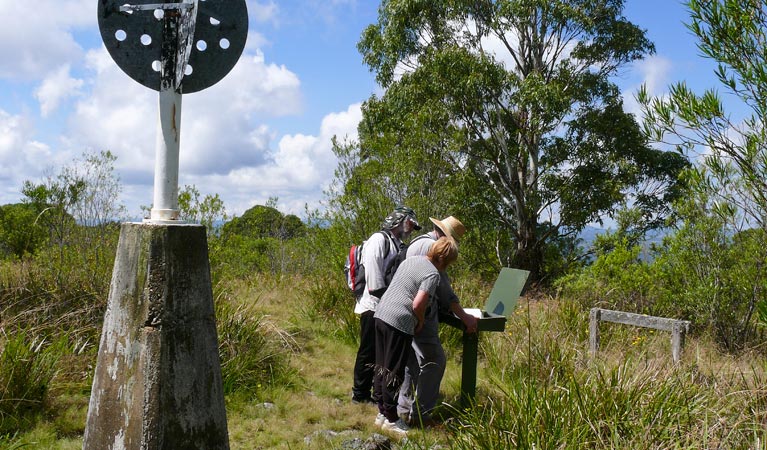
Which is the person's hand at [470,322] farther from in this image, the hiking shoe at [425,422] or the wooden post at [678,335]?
the wooden post at [678,335]

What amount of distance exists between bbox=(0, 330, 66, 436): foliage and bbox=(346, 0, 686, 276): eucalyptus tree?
1143 cm

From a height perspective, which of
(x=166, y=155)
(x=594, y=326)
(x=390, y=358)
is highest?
(x=166, y=155)

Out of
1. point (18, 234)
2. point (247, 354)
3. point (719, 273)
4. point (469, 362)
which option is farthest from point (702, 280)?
point (18, 234)

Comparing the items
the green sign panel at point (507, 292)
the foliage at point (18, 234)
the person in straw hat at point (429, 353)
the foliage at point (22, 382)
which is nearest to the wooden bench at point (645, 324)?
the green sign panel at point (507, 292)

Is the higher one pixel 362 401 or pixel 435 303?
pixel 435 303

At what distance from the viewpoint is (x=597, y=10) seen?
16078mm

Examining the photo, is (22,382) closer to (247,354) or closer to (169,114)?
(247,354)

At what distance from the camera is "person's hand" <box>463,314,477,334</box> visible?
4586 mm

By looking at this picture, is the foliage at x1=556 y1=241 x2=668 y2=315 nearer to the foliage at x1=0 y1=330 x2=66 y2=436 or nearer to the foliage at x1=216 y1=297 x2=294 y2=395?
the foliage at x1=216 y1=297 x2=294 y2=395

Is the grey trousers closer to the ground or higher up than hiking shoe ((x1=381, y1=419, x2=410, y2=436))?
higher up

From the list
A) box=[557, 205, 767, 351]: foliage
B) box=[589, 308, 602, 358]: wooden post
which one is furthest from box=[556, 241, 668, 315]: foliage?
box=[589, 308, 602, 358]: wooden post

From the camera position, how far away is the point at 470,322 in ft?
15.1

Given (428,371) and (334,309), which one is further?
(334,309)

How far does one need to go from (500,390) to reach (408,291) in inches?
47.1
